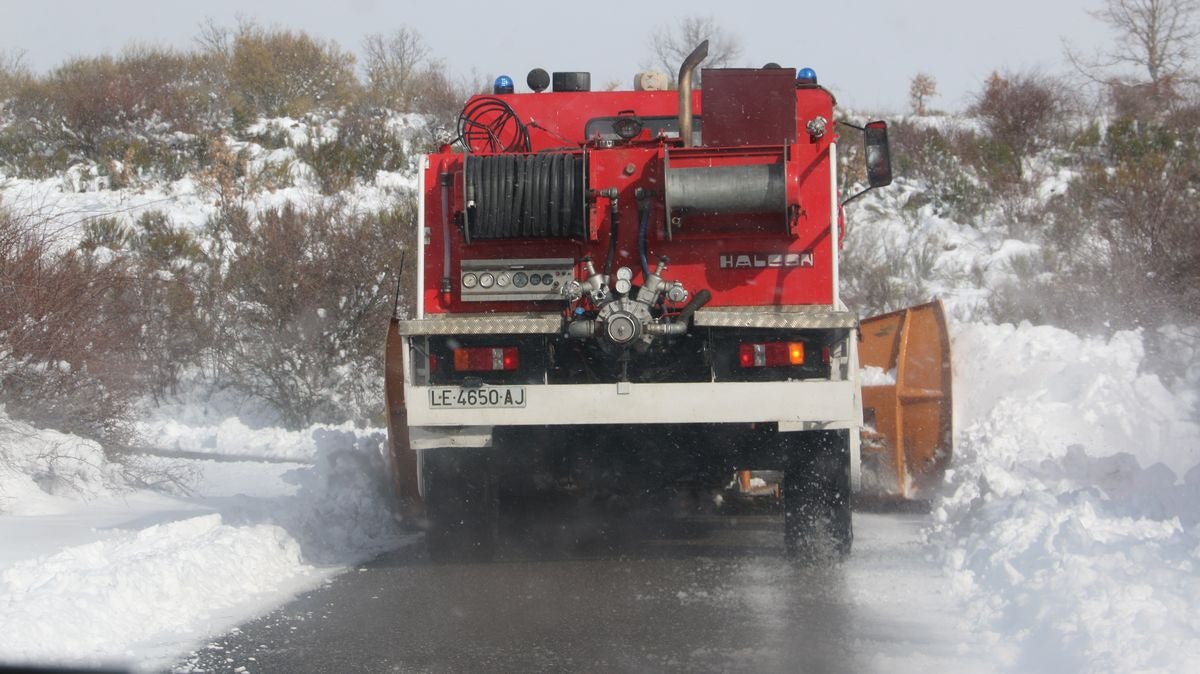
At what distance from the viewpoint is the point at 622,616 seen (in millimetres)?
6223

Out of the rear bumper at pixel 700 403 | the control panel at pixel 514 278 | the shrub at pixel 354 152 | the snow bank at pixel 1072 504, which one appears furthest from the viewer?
the shrub at pixel 354 152

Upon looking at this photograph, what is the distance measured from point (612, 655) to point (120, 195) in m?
26.0

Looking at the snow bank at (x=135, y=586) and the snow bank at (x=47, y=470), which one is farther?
the snow bank at (x=47, y=470)

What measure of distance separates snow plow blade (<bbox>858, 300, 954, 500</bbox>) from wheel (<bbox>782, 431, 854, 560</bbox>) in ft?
7.33

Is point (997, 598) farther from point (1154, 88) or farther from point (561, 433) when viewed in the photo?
point (1154, 88)

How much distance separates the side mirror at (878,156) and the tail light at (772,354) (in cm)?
133

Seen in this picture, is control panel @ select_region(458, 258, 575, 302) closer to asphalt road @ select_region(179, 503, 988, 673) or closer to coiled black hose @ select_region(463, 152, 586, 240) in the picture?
coiled black hose @ select_region(463, 152, 586, 240)

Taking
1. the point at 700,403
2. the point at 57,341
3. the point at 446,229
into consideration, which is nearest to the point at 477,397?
the point at 446,229

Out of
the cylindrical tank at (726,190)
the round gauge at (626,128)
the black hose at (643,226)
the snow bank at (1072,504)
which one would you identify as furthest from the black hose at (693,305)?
→ the snow bank at (1072,504)

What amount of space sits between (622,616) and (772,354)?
1657mm

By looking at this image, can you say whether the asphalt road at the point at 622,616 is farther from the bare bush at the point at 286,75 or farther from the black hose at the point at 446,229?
the bare bush at the point at 286,75

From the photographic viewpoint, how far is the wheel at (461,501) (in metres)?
7.55

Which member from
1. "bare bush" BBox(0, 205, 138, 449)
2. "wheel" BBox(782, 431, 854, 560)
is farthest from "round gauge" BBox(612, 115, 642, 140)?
"bare bush" BBox(0, 205, 138, 449)

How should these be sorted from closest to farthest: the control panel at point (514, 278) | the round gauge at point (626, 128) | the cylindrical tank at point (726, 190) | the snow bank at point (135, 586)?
the snow bank at point (135, 586) → the cylindrical tank at point (726, 190) → the control panel at point (514, 278) → the round gauge at point (626, 128)
